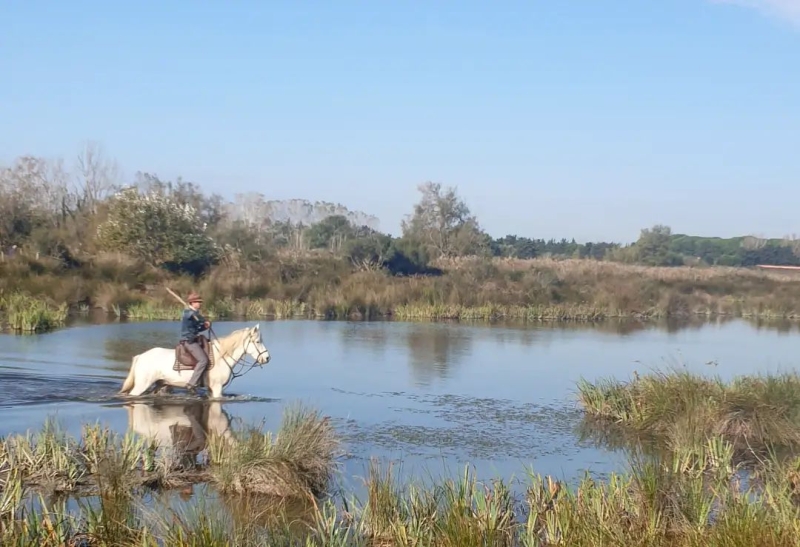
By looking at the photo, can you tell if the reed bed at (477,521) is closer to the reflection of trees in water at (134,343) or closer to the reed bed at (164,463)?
the reed bed at (164,463)

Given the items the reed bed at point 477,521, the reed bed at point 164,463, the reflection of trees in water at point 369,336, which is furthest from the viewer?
the reflection of trees in water at point 369,336

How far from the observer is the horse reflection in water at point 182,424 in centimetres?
965

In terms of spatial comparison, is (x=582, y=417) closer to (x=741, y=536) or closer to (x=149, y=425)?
Result: (x=149, y=425)

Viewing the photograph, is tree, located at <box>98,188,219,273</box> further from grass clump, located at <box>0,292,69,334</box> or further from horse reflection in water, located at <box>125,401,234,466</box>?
horse reflection in water, located at <box>125,401,234,466</box>

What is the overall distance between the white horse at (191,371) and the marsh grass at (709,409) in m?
5.15

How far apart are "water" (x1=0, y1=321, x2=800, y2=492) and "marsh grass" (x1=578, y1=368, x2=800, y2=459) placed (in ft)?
2.57

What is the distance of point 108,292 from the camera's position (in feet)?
105

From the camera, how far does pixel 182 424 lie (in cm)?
1123

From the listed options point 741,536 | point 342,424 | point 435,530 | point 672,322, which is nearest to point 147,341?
point 342,424

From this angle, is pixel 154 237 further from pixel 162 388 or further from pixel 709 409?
pixel 709 409

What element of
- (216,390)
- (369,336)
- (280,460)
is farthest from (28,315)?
(280,460)

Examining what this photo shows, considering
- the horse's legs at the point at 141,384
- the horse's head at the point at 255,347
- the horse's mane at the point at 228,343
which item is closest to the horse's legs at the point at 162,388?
the horse's legs at the point at 141,384

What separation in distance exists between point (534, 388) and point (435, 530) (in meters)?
10.6

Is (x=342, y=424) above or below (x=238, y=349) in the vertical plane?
below
